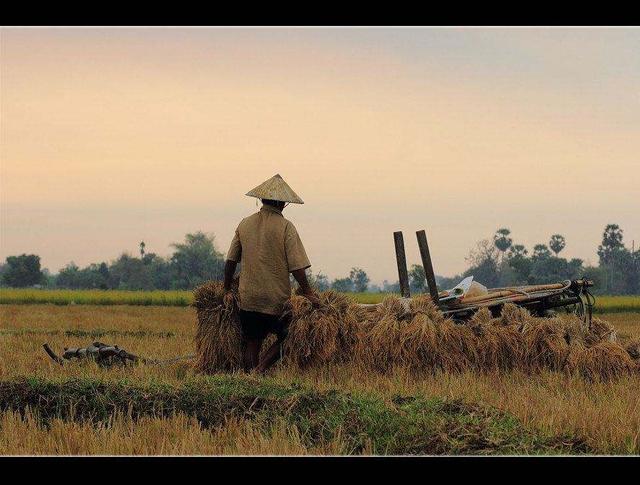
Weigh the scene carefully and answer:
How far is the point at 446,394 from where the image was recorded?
24.7 ft

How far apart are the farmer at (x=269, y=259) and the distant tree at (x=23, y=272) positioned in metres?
48.6

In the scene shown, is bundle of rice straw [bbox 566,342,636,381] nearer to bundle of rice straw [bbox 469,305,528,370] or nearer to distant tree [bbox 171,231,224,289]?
bundle of rice straw [bbox 469,305,528,370]

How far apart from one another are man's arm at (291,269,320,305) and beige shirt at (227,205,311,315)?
0.22 feet

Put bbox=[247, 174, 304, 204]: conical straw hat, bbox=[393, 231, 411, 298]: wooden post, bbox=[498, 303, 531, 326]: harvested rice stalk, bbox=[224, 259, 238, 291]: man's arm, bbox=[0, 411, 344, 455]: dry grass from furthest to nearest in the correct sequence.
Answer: bbox=[393, 231, 411, 298]: wooden post, bbox=[498, 303, 531, 326]: harvested rice stalk, bbox=[224, 259, 238, 291]: man's arm, bbox=[247, 174, 304, 204]: conical straw hat, bbox=[0, 411, 344, 455]: dry grass

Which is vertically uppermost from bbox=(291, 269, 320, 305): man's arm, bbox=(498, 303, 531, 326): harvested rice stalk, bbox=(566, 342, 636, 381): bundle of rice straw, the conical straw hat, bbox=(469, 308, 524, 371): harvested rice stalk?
the conical straw hat

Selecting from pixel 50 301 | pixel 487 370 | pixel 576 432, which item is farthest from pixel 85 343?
pixel 50 301

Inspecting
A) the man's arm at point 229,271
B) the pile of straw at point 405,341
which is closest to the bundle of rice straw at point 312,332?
the pile of straw at point 405,341

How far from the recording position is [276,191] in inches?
335

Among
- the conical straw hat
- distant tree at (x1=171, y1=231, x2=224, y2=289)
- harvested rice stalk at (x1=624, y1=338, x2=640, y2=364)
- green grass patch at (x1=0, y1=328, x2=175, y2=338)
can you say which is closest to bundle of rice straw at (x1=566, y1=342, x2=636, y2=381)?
harvested rice stalk at (x1=624, y1=338, x2=640, y2=364)

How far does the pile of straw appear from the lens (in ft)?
28.4

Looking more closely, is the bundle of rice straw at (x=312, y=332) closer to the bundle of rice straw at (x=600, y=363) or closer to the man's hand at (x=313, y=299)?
the man's hand at (x=313, y=299)

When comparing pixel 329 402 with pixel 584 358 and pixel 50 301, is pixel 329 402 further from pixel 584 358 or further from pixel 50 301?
pixel 50 301

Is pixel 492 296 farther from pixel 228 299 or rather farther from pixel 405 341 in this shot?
pixel 228 299

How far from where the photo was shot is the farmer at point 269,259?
→ 27.9 feet
